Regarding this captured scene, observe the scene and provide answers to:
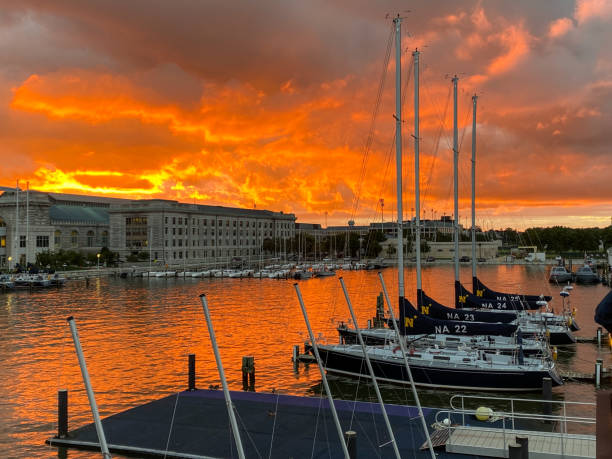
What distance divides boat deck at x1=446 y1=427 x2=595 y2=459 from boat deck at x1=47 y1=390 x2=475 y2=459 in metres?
0.52

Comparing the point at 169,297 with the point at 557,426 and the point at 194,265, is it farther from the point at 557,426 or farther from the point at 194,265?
the point at 194,265

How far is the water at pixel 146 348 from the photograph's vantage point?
113 ft

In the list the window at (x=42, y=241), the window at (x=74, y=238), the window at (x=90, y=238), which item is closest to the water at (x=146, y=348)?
the window at (x=42, y=241)

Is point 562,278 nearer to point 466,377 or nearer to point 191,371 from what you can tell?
point 466,377

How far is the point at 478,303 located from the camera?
5319 centimetres

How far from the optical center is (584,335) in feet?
183

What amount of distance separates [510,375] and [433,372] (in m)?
4.32

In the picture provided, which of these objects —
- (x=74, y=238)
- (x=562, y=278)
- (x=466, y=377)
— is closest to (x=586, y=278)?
(x=562, y=278)

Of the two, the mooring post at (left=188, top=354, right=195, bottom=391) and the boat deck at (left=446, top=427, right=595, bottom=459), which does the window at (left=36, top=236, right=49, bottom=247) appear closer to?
the mooring post at (left=188, top=354, right=195, bottom=391)

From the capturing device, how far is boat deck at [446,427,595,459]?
2197 cm

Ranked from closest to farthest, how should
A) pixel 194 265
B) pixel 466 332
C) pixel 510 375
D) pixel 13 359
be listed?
pixel 510 375 → pixel 466 332 → pixel 13 359 → pixel 194 265

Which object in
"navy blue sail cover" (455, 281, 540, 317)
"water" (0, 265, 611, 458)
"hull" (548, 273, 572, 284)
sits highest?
"navy blue sail cover" (455, 281, 540, 317)

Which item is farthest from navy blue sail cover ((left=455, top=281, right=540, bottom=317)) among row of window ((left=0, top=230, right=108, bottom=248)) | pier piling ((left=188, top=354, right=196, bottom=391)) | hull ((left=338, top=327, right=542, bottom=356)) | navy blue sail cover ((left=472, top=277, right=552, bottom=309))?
row of window ((left=0, top=230, right=108, bottom=248))

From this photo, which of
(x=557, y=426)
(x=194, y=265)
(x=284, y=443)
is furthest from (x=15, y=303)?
(x=194, y=265)
